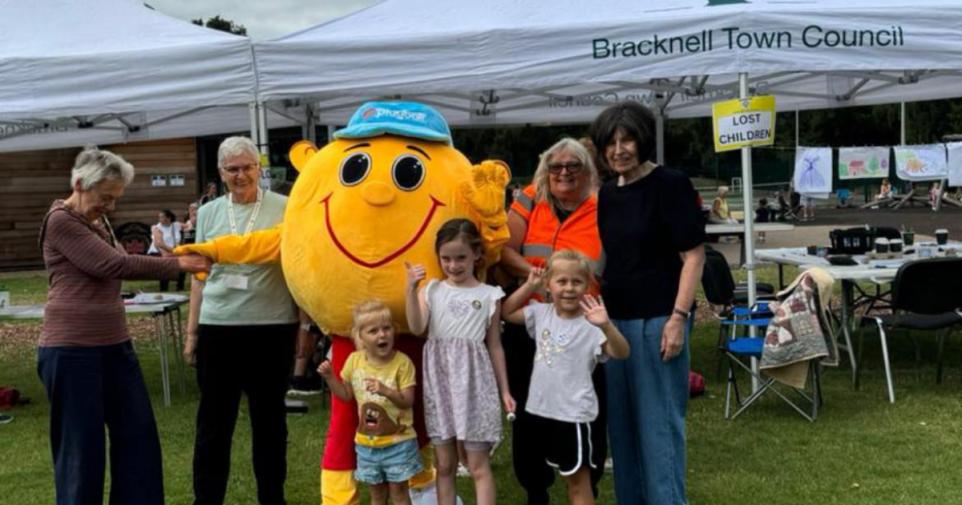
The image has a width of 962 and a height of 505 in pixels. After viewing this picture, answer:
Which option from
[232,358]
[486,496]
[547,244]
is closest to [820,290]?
[547,244]

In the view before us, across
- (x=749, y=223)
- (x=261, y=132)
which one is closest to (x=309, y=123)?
(x=261, y=132)

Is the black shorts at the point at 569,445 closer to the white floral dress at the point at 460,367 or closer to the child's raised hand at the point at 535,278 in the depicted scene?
the white floral dress at the point at 460,367

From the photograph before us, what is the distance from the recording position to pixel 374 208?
12.7ft

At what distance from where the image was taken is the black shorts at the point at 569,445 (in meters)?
3.79

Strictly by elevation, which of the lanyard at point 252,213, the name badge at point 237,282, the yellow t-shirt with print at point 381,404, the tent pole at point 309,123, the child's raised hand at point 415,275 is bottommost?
the yellow t-shirt with print at point 381,404

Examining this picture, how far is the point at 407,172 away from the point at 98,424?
154cm

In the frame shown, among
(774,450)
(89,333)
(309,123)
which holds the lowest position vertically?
(774,450)

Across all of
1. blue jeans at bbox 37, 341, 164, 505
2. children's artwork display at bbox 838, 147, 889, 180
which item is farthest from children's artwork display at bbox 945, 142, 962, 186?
blue jeans at bbox 37, 341, 164, 505

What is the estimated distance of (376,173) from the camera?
392 centimetres

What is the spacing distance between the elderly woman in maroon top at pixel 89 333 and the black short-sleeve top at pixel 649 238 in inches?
63.7

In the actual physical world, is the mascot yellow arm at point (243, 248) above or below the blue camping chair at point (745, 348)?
above

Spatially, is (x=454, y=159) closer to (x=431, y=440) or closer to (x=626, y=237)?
(x=626, y=237)

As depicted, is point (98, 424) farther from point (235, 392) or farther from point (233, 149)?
point (233, 149)

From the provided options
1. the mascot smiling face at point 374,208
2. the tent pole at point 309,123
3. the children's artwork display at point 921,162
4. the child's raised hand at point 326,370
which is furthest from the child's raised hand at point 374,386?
the children's artwork display at point 921,162
